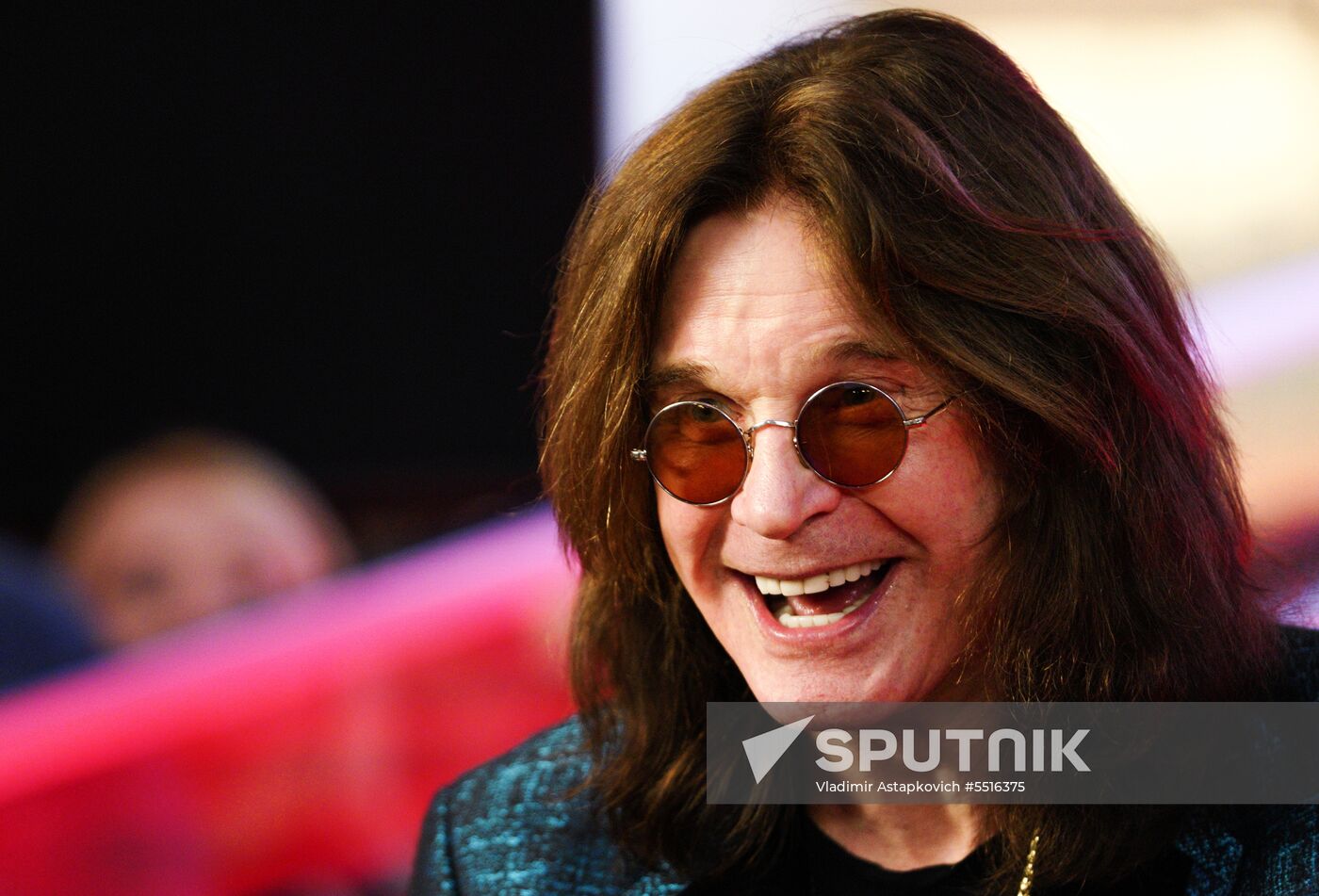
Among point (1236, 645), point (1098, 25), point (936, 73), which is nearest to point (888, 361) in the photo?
point (936, 73)

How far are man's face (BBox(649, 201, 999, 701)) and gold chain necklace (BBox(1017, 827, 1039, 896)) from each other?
230mm

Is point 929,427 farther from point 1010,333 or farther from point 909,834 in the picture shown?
point 909,834

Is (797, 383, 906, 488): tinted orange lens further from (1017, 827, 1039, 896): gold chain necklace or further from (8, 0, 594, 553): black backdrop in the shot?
(8, 0, 594, 553): black backdrop

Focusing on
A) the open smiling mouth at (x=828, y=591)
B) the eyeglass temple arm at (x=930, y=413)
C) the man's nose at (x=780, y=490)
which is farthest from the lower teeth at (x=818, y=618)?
the eyeglass temple arm at (x=930, y=413)

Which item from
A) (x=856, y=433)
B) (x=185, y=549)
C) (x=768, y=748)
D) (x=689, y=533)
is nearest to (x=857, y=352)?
(x=856, y=433)

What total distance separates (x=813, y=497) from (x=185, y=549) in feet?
9.65

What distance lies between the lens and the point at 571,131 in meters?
5.49

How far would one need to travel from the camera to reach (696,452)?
5.42 feet

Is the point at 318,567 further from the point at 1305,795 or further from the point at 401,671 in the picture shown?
the point at 1305,795

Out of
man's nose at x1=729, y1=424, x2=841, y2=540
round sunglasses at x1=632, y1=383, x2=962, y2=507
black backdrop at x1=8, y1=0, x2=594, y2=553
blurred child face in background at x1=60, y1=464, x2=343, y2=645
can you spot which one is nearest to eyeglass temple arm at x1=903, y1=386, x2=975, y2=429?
round sunglasses at x1=632, y1=383, x2=962, y2=507

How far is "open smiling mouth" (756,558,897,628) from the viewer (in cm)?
163

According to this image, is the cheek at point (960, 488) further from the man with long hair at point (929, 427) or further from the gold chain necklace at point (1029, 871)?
the gold chain necklace at point (1029, 871)

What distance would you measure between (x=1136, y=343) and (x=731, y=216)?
512mm

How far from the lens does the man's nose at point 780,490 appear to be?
158cm
